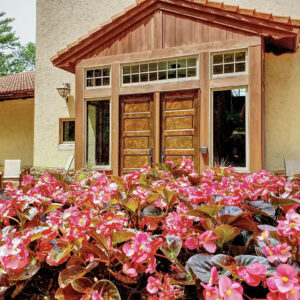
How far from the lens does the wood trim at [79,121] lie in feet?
25.9

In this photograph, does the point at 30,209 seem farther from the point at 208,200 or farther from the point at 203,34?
the point at 203,34

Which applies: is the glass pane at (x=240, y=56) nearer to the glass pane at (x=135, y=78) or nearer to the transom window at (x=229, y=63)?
the transom window at (x=229, y=63)

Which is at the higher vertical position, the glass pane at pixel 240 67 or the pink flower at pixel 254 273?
the glass pane at pixel 240 67

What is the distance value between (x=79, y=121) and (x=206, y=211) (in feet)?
23.9

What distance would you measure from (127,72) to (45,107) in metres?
4.04

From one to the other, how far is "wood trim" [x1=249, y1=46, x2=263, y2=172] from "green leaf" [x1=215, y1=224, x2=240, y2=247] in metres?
5.70

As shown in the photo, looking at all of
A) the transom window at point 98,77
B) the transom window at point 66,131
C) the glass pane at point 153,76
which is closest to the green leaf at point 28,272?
the glass pane at point 153,76

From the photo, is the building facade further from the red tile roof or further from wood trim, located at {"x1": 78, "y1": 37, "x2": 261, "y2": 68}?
the red tile roof

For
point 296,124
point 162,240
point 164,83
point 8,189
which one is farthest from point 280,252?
point 296,124

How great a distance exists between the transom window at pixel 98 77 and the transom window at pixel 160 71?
0.50 meters

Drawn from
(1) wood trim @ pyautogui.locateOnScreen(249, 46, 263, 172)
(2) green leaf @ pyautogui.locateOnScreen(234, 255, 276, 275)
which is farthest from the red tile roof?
(2) green leaf @ pyautogui.locateOnScreen(234, 255, 276, 275)

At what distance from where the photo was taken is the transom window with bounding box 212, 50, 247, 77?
6.62m

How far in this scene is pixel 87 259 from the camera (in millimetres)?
885

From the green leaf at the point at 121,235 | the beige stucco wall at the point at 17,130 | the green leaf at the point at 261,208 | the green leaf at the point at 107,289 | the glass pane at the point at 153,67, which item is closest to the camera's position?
the green leaf at the point at 107,289
